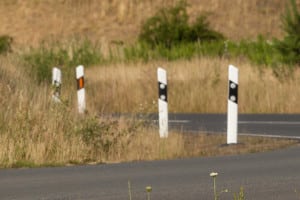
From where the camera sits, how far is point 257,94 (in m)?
25.4

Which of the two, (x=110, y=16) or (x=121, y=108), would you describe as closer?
(x=121, y=108)

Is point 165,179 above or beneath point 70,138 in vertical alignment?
beneath

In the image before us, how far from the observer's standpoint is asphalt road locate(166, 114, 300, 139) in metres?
19.8

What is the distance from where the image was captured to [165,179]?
494 inches

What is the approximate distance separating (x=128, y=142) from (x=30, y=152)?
1.67 meters

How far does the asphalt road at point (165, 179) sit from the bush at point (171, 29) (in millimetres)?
30221

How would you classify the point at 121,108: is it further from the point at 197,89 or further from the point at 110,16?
the point at 110,16

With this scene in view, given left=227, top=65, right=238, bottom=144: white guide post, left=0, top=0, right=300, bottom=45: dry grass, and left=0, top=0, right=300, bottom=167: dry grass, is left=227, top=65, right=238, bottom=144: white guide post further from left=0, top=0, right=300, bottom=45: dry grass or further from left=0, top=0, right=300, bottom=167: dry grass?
left=0, top=0, right=300, bottom=45: dry grass

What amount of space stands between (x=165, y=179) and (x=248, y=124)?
919 centimetres

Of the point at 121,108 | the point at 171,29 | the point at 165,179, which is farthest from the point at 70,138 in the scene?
the point at 171,29

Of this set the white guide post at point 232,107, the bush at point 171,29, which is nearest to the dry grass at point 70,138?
the white guide post at point 232,107

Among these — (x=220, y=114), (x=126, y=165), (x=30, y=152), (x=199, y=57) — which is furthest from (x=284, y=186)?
(x=199, y=57)

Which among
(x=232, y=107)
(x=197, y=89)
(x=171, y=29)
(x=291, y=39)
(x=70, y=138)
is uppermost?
(x=171, y=29)

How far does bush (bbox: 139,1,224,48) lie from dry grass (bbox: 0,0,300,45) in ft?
79.1
